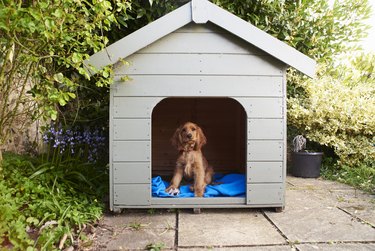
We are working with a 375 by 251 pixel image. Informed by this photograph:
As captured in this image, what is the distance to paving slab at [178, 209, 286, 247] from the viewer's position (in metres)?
2.61

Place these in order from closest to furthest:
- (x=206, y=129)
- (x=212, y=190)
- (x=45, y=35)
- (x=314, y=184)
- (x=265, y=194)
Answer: (x=45, y=35), (x=265, y=194), (x=212, y=190), (x=314, y=184), (x=206, y=129)

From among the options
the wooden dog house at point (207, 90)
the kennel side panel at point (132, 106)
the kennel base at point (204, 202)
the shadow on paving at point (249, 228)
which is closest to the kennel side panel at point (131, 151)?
the wooden dog house at point (207, 90)

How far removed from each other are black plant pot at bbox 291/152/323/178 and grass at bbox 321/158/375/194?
0.21 m

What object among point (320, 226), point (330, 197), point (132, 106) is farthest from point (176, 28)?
point (330, 197)

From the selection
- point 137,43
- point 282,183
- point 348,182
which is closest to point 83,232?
point 137,43

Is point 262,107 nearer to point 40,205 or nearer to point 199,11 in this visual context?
point 199,11

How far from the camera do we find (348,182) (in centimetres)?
480

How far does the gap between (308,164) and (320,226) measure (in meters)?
2.37

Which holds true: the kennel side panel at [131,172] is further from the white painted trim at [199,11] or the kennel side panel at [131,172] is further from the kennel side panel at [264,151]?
the white painted trim at [199,11]

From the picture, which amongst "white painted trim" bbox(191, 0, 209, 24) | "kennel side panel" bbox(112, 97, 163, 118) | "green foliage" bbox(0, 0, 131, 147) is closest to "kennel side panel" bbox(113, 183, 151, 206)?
"kennel side panel" bbox(112, 97, 163, 118)

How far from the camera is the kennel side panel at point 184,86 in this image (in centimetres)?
321

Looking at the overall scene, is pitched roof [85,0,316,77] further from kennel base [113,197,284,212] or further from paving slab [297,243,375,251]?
paving slab [297,243,375,251]

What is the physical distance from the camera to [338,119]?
5453 mm

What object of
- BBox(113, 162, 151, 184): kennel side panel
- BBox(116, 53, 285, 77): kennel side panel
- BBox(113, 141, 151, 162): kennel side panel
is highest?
BBox(116, 53, 285, 77): kennel side panel
